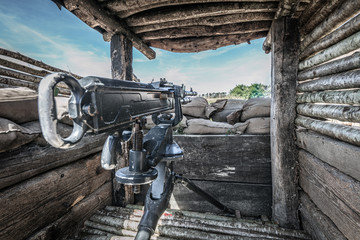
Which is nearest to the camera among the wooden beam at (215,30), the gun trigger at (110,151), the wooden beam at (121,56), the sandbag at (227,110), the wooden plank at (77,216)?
the gun trigger at (110,151)

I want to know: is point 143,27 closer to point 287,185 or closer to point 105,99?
point 105,99

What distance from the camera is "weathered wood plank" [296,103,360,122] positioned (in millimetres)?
1166

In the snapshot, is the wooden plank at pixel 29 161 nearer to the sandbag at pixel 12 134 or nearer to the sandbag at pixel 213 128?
the sandbag at pixel 12 134

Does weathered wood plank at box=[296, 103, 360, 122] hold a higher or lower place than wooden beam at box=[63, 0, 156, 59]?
A: lower

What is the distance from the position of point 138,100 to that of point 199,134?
5.86 feet

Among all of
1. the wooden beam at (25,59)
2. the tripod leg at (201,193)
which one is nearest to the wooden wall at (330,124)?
the tripod leg at (201,193)

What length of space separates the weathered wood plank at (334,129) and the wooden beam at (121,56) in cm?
225

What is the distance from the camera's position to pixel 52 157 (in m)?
1.67

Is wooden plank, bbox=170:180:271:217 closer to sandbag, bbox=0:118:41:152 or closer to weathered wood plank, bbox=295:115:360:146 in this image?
weathered wood plank, bbox=295:115:360:146

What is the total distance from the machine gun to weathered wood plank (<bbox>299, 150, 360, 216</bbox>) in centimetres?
120

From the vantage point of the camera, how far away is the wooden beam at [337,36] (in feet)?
3.97

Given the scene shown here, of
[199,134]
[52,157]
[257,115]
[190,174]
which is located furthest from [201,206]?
[52,157]

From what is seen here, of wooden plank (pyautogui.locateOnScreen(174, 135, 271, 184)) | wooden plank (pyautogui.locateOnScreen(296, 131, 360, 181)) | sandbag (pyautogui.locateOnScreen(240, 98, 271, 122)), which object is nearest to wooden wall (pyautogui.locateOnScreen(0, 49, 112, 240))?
wooden plank (pyautogui.locateOnScreen(174, 135, 271, 184))

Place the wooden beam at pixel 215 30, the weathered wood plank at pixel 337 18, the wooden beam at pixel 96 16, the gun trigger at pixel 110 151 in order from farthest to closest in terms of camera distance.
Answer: the wooden beam at pixel 215 30
the wooden beam at pixel 96 16
the weathered wood plank at pixel 337 18
the gun trigger at pixel 110 151
